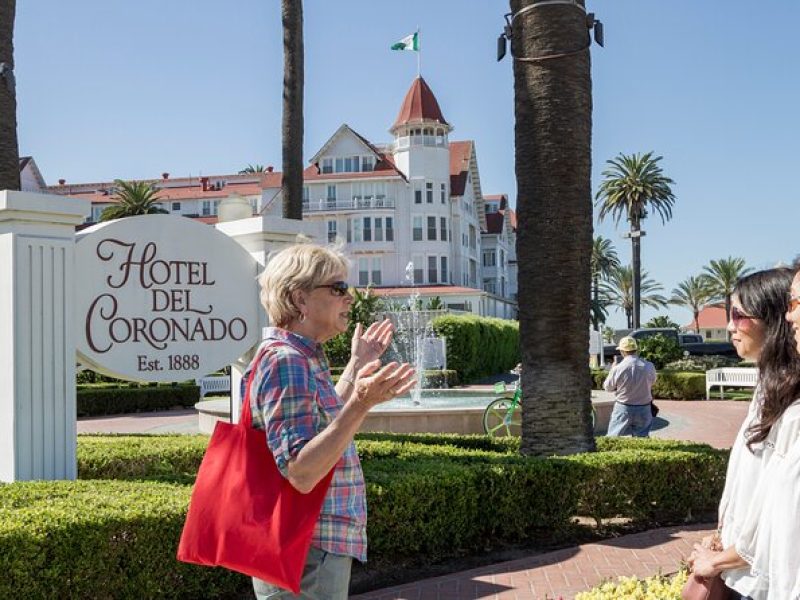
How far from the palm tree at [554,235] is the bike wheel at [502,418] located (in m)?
5.00

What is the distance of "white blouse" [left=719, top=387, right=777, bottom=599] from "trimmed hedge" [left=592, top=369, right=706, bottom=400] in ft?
73.5

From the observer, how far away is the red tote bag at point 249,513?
2424 mm

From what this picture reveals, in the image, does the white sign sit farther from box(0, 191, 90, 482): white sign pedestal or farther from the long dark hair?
the long dark hair

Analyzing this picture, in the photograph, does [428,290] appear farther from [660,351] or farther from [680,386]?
[680,386]

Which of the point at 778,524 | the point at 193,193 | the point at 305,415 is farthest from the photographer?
the point at 193,193

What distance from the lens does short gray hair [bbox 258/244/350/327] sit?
2.67m

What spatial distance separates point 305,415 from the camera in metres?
2.45

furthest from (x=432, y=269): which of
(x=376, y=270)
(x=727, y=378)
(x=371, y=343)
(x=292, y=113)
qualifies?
(x=371, y=343)

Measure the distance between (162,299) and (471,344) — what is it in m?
25.8

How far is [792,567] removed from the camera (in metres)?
2.22

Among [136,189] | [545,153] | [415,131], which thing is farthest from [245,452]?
[136,189]

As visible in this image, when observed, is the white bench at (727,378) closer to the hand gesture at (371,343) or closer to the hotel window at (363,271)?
the hand gesture at (371,343)

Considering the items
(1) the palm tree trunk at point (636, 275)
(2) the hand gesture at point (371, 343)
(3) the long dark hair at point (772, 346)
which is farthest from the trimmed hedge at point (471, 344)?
(3) the long dark hair at point (772, 346)

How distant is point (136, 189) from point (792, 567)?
55.6 metres
